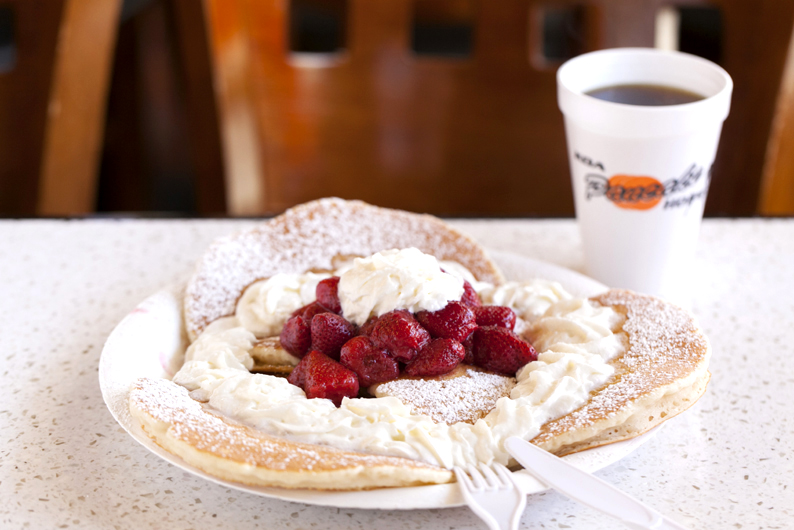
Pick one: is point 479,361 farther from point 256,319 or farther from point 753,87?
point 753,87

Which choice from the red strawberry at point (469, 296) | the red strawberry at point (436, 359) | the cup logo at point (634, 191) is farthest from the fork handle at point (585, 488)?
the cup logo at point (634, 191)

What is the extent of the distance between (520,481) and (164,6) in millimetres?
2244

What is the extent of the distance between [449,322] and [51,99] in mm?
1636

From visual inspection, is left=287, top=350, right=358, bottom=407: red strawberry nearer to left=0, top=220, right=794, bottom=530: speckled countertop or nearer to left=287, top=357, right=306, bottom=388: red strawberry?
left=287, top=357, right=306, bottom=388: red strawberry

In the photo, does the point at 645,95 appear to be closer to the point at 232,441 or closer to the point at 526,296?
the point at 526,296

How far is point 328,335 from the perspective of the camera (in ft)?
3.00

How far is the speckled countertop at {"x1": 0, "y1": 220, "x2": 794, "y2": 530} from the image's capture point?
79 centimetres

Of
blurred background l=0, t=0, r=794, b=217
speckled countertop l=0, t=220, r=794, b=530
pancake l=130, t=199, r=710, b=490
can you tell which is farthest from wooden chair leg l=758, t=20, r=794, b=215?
pancake l=130, t=199, r=710, b=490

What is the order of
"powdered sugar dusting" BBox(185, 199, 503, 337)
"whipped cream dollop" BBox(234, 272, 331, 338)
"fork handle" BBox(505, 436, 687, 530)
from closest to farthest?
"fork handle" BBox(505, 436, 687, 530) < "whipped cream dollop" BBox(234, 272, 331, 338) < "powdered sugar dusting" BBox(185, 199, 503, 337)

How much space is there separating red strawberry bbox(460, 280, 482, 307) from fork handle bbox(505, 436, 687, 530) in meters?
0.25

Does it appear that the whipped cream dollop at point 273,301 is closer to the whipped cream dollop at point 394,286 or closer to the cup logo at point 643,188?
the whipped cream dollop at point 394,286

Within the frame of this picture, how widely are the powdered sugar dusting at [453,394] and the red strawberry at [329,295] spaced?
0.14 m

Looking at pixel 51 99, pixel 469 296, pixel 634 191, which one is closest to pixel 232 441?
pixel 469 296

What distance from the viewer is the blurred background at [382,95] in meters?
2.09
